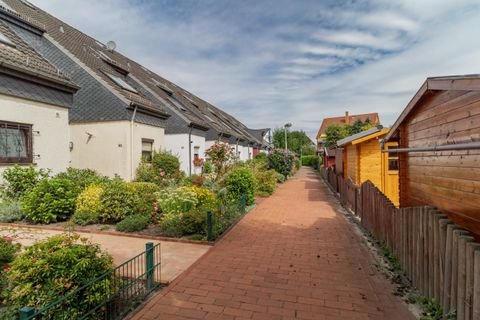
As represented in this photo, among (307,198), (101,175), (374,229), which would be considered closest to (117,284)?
(374,229)

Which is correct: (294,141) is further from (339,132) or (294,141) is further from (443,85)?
(443,85)

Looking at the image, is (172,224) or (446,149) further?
(172,224)

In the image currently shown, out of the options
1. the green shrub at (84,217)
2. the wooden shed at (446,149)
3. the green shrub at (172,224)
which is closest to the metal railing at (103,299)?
the green shrub at (172,224)

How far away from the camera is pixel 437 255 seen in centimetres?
338

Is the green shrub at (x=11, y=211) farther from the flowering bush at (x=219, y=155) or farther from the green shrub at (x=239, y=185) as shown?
the flowering bush at (x=219, y=155)

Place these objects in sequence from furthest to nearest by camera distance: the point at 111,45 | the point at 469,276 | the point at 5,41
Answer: the point at 111,45
the point at 5,41
the point at 469,276

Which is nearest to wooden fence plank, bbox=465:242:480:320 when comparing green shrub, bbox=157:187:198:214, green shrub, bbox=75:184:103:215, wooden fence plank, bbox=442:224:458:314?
wooden fence plank, bbox=442:224:458:314

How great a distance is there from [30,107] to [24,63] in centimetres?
134

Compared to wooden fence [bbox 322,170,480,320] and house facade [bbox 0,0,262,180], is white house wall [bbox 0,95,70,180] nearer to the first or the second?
house facade [bbox 0,0,262,180]

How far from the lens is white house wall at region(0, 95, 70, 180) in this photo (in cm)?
732

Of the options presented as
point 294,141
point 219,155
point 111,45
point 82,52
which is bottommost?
point 219,155

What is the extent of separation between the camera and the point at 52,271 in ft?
9.26

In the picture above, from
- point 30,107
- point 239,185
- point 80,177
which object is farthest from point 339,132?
point 30,107

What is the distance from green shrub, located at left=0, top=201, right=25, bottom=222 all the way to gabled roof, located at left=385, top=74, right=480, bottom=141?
9.69 meters
